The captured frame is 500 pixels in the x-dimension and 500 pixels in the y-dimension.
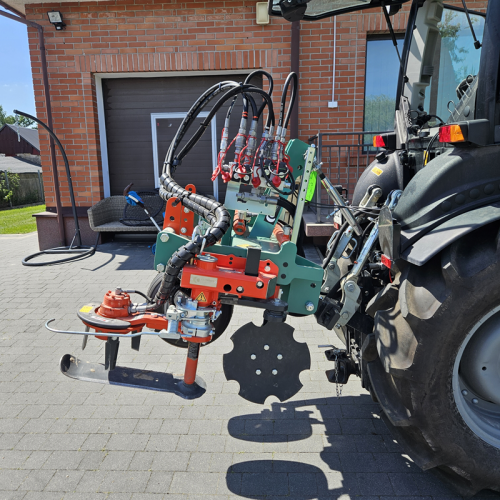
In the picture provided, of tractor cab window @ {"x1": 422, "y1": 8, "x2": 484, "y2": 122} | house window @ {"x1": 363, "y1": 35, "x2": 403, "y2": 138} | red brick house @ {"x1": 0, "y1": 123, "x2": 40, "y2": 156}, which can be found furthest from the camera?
red brick house @ {"x1": 0, "y1": 123, "x2": 40, "y2": 156}

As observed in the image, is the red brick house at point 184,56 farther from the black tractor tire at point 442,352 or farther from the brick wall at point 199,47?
the black tractor tire at point 442,352

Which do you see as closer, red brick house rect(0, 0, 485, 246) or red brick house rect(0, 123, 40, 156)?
red brick house rect(0, 0, 485, 246)

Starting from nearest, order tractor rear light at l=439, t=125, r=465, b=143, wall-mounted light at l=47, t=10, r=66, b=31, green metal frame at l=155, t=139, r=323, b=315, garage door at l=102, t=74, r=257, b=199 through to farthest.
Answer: tractor rear light at l=439, t=125, r=465, b=143 → green metal frame at l=155, t=139, r=323, b=315 → wall-mounted light at l=47, t=10, r=66, b=31 → garage door at l=102, t=74, r=257, b=199

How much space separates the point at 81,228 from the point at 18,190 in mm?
15359

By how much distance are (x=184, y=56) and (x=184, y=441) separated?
242 inches

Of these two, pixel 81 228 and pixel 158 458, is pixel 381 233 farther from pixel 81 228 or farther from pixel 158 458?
pixel 81 228

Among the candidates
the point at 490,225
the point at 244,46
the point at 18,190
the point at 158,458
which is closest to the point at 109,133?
the point at 244,46

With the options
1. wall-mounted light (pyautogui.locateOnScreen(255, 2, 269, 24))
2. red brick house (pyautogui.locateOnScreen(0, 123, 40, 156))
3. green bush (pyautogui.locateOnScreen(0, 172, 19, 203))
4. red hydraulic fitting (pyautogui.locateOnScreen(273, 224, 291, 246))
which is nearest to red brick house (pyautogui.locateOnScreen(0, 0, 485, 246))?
wall-mounted light (pyautogui.locateOnScreen(255, 2, 269, 24))

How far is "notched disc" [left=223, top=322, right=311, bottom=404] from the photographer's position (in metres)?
2.25

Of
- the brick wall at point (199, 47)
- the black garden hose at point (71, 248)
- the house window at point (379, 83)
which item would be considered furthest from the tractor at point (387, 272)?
the black garden hose at point (71, 248)

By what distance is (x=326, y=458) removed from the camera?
2215 mm

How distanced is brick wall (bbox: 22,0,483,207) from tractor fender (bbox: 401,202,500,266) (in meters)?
5.54

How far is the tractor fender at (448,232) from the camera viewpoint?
166cm

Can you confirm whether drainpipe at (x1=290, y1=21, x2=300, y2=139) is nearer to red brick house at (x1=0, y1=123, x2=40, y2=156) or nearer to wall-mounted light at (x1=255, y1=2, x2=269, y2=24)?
wall-mounted light at (x1=255, y1=2, x2=269, y2=24)
